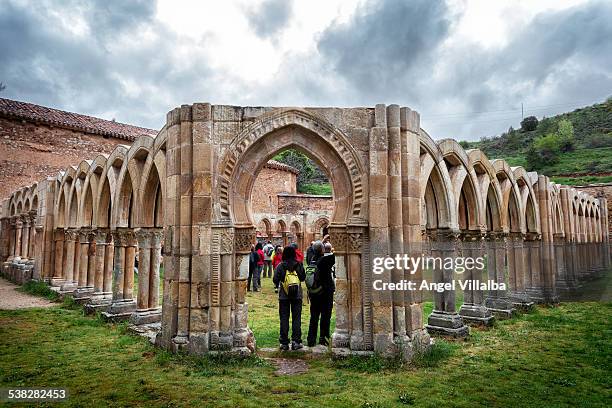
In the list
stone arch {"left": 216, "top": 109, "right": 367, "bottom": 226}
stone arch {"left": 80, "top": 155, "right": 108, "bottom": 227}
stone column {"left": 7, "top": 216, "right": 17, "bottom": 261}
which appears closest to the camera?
stone arch {"left": 216, "top": 109, "right": 367, "bottom": 226}

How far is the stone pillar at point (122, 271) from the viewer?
9375mm

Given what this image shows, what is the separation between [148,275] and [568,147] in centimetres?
5705

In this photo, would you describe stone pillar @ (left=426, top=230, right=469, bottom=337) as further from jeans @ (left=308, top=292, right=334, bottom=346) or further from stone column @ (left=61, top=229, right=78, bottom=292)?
stone column @ (left=61, top=229, right=78, bottom=292)

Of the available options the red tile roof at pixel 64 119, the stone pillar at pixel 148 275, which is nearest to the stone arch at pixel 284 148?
the stone pillar at pixel 148 275

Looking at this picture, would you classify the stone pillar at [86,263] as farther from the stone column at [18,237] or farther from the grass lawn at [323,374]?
the stone column at [18,237]

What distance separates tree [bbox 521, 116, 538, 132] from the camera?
6894 cm

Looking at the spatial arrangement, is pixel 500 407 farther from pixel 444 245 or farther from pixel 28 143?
pixel 28 143

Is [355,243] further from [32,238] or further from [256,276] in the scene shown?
[32,238]

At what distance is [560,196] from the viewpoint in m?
15.8

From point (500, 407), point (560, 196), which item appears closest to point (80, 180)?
point (500, 407)

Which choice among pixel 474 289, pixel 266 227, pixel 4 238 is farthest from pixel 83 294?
pixel 266 227

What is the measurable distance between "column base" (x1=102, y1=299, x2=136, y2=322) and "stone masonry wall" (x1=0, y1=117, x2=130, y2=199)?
18440 millimetres

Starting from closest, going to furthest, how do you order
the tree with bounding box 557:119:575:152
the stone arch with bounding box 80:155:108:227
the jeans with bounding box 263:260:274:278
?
the stone arch with bounding box 80:155:108:227, the jeans with bounding box 263:260:274:278, the tree with bounding box 557:119:575:152

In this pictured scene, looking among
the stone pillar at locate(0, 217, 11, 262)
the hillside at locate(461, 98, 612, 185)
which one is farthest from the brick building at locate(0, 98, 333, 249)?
the hillside at locate(461, 98, 612, 185)
